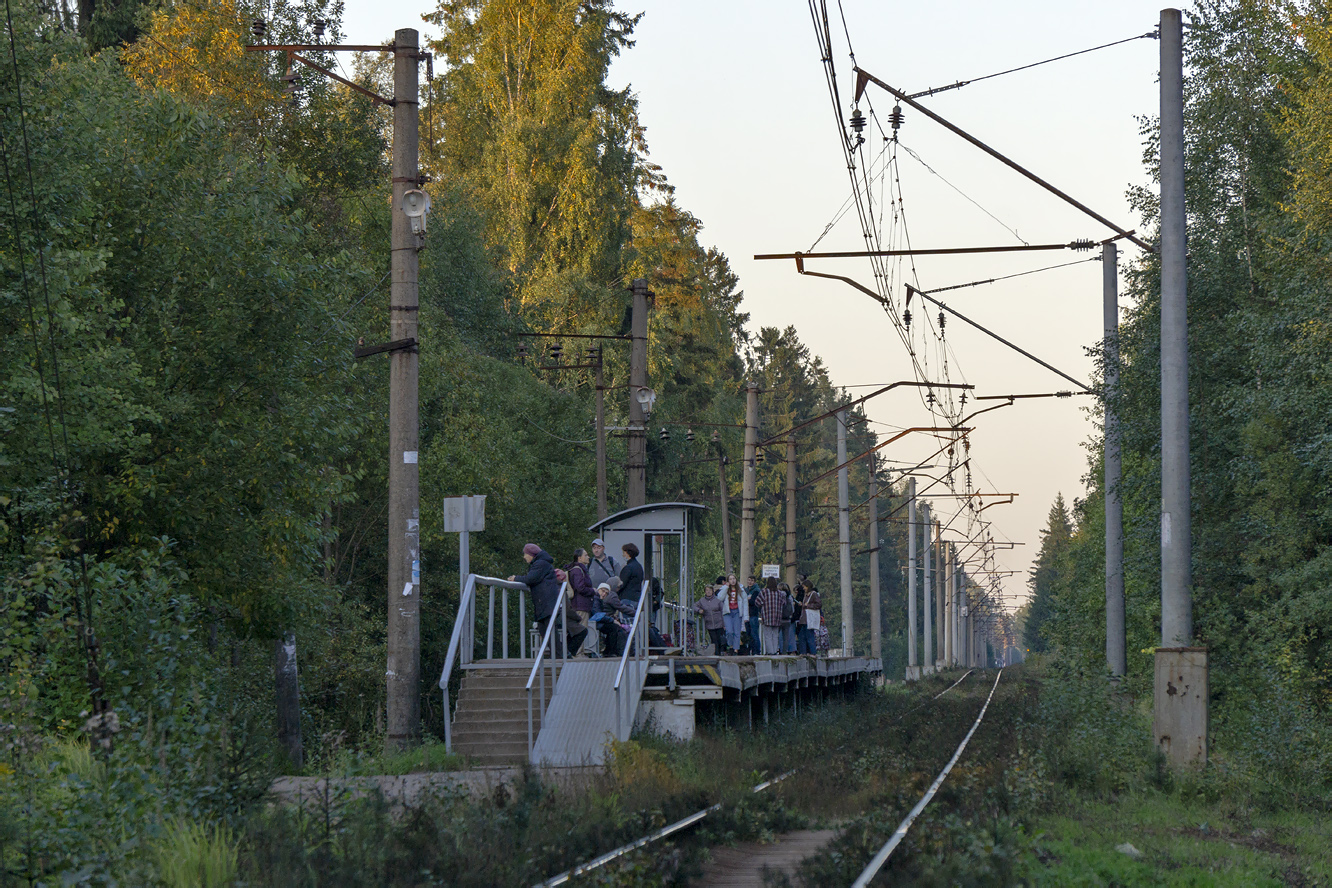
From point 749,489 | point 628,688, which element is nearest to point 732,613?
point 749,489

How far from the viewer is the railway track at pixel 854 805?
920cm

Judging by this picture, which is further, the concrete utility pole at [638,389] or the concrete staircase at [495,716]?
the concrete utility pole at [638,389]

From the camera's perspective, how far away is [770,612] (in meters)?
28.6

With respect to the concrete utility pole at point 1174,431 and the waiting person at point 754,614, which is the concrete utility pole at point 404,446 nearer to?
the concrete utility pole at point 1174,431

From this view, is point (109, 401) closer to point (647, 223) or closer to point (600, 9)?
point (600, 9)

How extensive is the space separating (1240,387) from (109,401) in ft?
62.1

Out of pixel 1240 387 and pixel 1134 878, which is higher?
pixel 1240 387

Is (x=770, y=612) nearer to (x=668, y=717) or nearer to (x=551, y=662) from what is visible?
(x=668, y=717)

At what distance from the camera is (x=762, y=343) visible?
330ft

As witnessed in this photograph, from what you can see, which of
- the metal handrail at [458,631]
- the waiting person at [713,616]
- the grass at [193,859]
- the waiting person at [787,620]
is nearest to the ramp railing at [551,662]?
the metal handrail at [458,631]

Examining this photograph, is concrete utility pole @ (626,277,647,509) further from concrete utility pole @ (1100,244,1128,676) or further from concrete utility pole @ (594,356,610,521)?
concrete utility pole @ (1100,244,1128,676)

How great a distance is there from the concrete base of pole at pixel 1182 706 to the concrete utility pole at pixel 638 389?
1435 centimetres

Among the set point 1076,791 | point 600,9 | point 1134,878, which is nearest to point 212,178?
point 1076,791

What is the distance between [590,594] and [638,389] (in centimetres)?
1074
